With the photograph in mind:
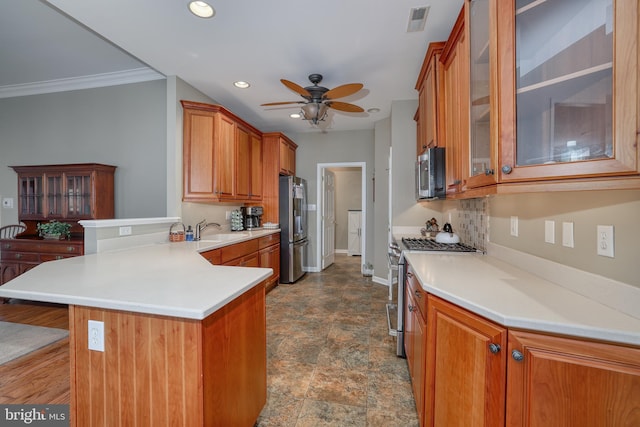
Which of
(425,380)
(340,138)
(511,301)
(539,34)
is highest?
(340,138)

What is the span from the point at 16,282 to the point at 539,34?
2461 mm

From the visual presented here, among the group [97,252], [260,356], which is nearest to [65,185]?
[97,252]

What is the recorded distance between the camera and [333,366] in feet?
6.88

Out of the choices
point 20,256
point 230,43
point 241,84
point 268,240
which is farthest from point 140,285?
point 20,256

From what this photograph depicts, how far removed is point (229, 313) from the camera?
1192 millimetres

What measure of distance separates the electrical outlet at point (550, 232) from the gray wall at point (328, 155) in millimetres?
3584

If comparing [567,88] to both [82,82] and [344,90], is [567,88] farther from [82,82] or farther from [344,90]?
[82,82]

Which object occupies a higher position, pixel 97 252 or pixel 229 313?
pixel 97 252

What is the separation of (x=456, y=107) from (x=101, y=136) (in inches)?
157

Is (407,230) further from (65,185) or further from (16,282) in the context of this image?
(65,185)

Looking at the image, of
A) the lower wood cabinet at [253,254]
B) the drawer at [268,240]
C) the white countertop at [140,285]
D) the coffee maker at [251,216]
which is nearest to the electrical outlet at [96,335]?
the white countertop at [140,285]

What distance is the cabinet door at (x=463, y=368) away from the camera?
94cm

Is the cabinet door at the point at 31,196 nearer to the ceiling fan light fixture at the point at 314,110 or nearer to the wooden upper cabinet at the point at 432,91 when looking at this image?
the ceiling fan light fixture at the point at 314,110

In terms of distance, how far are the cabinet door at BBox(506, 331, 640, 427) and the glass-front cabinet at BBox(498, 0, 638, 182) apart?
555 millimetres
